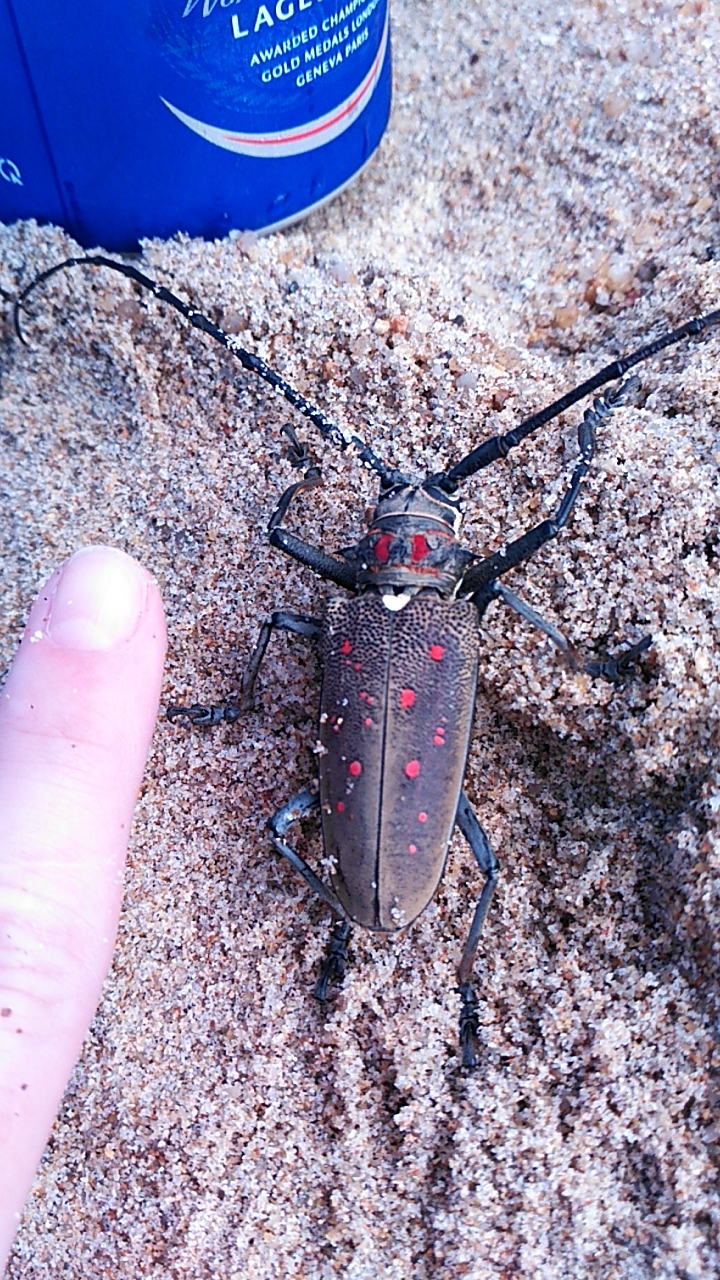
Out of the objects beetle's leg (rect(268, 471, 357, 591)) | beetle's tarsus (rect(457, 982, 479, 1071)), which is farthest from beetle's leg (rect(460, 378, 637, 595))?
beetle's tarsus (rect(457, 982, 479, 1071))

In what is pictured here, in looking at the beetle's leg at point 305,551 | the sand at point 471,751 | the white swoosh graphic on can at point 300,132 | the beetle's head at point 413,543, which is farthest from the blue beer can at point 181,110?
the beetle's head at point 413,543

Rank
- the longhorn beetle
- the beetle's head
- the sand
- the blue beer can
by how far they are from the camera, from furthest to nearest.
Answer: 1. the beetle's head
2. the blue beer can
3. the longhorn beetle
4. the sand

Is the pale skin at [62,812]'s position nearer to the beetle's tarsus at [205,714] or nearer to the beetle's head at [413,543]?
the beetle's tarsus at [205,714]

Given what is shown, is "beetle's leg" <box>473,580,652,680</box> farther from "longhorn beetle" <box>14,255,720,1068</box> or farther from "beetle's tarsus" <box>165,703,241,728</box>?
"beetle's tarsus" <box>165,703,241,728</box>

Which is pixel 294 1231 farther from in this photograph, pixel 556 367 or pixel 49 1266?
pixel 556 367

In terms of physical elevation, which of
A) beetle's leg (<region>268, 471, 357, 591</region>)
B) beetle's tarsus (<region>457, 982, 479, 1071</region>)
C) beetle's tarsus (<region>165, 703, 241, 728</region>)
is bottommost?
beetle's tarsus (<region>457, 982, 479, 1071</region>)

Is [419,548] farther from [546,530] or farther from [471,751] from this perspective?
[471,751]
